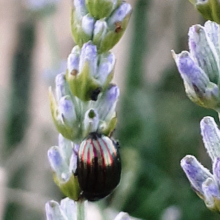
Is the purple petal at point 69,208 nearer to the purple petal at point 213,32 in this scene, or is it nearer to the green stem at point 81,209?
the green stem at point 81,209

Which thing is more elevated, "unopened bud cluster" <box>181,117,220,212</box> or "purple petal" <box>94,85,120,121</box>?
"purple petal" <box>94,85,120,121</box>

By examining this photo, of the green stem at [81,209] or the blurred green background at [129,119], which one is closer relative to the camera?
the green stem at [81,209]

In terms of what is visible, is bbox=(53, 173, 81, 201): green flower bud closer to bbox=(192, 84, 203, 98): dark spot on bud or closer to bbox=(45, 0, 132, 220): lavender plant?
bbox=(45, 0, 132, 220): lavender plant

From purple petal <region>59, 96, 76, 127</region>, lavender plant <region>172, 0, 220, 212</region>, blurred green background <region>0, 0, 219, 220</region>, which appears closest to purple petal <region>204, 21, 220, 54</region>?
lavender plant <region>172, 0, 220, 212</region>

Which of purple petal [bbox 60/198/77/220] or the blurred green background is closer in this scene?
purple petal [bbox 60/198/77/220]

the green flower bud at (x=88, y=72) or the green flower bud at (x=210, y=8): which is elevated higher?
the green flower bud at (x=210, y=8)

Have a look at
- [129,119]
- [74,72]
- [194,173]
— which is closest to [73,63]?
[74,72]

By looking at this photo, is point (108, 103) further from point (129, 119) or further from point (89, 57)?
point (129, 119)

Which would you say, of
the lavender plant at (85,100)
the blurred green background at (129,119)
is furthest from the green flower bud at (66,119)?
the blurred green background at (129,119)
